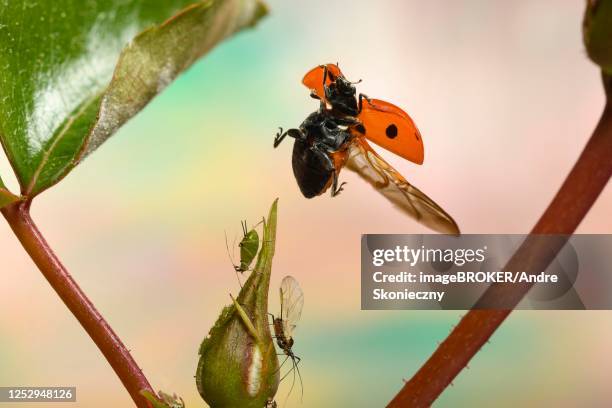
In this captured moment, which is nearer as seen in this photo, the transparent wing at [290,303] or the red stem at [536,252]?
the red stem at [536,252]

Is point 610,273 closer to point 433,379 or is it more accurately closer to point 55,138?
point 433,379

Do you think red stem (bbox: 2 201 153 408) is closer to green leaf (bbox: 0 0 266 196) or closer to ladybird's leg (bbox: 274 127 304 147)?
green leaf (bbox: 0 0 266 196)

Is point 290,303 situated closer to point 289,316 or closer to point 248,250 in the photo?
point 289,316

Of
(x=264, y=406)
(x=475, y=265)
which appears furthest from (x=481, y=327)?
(x=475, y=265)

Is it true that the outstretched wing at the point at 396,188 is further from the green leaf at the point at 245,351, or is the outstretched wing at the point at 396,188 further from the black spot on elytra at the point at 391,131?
the green leaf at the point at 245,351

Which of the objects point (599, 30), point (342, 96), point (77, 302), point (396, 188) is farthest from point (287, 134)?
point (599, 30)

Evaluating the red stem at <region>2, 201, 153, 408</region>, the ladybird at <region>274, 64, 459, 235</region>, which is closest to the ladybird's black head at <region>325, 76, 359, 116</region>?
the ladybird at <region>274, 64, 459, 235</region>

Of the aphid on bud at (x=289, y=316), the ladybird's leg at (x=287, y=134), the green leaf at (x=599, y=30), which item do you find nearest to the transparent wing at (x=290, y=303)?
the aphid on bud at (x=289, y=316)
